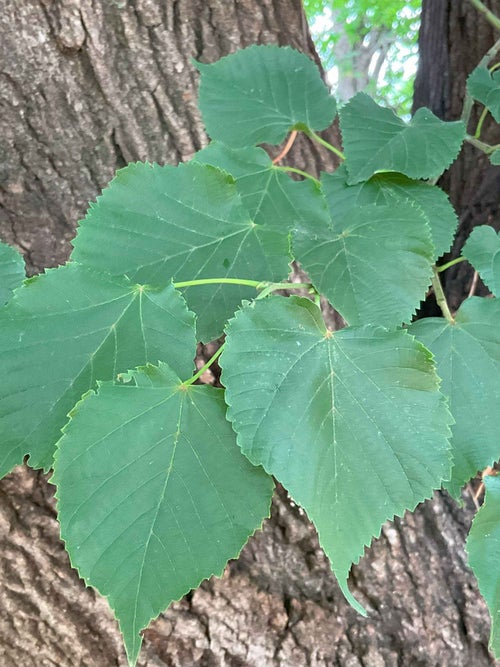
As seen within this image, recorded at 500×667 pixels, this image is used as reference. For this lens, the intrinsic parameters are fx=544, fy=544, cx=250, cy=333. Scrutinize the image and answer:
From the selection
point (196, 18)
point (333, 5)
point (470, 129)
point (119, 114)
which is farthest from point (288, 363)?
point (333, 5)

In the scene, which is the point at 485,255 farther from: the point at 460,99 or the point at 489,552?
the point at 460,99

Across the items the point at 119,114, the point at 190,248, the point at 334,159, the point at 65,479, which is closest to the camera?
the point at 65,479

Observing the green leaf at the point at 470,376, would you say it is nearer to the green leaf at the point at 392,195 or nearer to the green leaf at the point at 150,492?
the green leaf at the point at 392,195

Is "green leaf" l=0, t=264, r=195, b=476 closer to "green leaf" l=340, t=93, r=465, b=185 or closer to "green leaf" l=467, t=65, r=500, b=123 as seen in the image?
"green leaf" l=340, t=93, r=465, b=185

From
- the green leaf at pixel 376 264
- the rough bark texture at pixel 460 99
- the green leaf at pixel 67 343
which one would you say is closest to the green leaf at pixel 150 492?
the green leaf at pixel 67 343

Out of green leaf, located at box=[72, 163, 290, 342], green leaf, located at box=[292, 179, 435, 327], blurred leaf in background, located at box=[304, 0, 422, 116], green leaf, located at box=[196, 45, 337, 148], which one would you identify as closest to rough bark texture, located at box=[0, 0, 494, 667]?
green leaf, located at box=[196, 45, 337, 148]

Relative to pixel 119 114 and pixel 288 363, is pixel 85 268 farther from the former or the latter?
pixel 119 114
